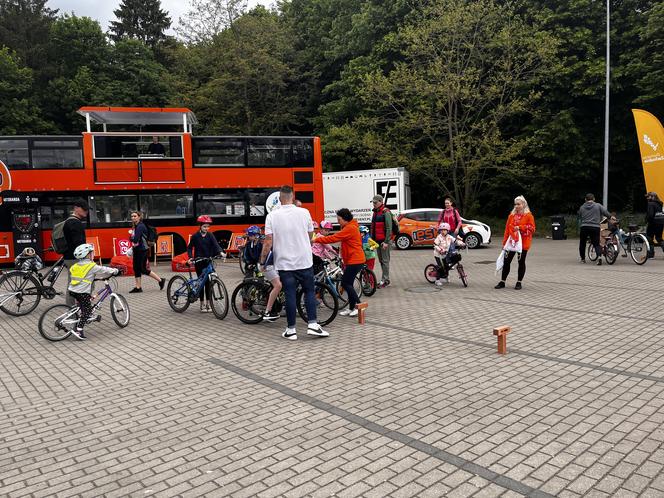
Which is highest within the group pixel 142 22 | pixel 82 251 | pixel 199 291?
pixel 142 22

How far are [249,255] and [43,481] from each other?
526 cm

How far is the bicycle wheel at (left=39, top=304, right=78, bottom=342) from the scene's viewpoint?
7102mm

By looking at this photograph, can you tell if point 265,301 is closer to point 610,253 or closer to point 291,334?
point 291,334

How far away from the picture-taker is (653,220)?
14.9 meters

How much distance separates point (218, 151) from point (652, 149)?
576 inches

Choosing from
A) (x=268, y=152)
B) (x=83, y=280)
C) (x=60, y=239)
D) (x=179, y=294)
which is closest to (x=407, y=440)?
(x=83, y=280)

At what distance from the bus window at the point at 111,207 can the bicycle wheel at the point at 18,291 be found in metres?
8.01

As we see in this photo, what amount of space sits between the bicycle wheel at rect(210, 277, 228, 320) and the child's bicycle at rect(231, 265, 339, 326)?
236mm

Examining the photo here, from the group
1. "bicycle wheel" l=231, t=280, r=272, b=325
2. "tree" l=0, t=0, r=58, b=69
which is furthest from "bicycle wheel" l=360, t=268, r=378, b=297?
"tree" l=0, t=0, r=58, b=69

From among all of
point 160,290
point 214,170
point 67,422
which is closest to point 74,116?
point 214,170

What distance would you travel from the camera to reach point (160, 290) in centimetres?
1180

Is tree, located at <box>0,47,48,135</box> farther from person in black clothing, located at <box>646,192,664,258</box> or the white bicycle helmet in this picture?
person in black clothing, located at <box>646,192,664,258</box>

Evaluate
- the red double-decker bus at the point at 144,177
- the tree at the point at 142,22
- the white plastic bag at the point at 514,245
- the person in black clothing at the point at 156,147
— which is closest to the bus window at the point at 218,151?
the red double-decker bus at the point at 144,177

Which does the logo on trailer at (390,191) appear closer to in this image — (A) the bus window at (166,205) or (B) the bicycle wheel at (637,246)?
(A) the bus window at (166,205)
